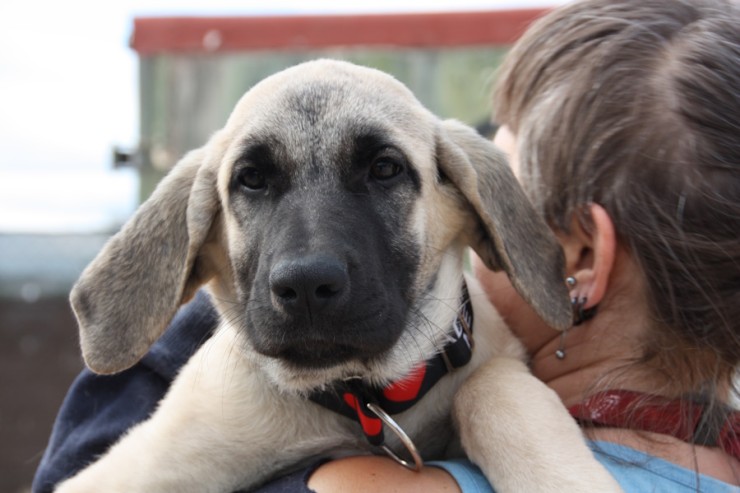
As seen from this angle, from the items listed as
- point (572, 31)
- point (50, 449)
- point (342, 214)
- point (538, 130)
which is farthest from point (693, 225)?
point (50, 449)

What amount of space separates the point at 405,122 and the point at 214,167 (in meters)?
0.56

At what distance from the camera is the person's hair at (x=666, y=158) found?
2.33 metres

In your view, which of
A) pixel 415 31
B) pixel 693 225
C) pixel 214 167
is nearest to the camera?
pixel 693 225

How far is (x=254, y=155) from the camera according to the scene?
93.4 inches

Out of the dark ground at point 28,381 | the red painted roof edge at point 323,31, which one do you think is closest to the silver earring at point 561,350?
the red painted roof edge at point 323,31

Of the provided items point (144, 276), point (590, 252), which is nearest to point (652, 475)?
point (590, 252)

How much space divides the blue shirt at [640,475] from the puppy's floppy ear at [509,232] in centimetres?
38

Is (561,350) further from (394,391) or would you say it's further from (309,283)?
(309,283)

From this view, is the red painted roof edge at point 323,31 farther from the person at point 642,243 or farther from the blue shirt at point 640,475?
the blue shirt at point 640,475

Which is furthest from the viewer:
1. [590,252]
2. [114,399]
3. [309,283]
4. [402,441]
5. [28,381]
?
[28,381]

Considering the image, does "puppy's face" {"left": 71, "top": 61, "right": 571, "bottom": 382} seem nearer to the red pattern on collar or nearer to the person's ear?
the person's ear

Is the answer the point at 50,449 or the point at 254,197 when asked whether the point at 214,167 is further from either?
the point at 50,449

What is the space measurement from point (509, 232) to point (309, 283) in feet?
2.34

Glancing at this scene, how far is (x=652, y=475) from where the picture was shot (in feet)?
7.18
